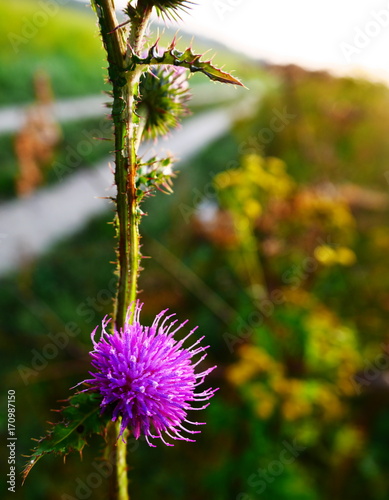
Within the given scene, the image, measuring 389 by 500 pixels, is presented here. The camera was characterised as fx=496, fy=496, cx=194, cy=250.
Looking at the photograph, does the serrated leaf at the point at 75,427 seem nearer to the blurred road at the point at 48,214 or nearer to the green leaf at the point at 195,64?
the green leaf at the point at 195,64

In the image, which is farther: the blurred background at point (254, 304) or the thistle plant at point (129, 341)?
the blurred background at point (254, 304)

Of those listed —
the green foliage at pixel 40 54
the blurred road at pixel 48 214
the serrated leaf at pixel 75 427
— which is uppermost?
the green foliage at pixel 40 54

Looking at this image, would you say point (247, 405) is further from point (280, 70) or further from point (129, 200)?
point (280, 70)

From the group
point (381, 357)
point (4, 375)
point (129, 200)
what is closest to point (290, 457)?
point (381, 357)

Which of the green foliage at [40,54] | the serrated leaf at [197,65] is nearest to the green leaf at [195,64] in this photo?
the serrated leaf at [197,65]

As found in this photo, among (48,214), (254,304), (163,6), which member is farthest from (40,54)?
(163,6)
